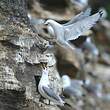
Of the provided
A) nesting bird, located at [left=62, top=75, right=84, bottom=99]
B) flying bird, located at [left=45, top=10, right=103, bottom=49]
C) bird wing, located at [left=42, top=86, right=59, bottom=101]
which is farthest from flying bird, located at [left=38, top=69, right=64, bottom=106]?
nesting bird, located at [left=62, top=75, right=84, bottom=99]

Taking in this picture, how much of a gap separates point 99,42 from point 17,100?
708cm

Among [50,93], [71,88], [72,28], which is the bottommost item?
[50,93]

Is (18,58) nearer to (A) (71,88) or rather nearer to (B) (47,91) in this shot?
(B) (47,91)

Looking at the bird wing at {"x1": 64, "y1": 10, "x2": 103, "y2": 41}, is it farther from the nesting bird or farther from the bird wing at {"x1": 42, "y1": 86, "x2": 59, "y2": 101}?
the nesting bird

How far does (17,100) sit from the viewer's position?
3.62 m

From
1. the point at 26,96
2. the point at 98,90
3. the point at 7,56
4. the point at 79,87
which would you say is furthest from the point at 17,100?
the point at 98,90

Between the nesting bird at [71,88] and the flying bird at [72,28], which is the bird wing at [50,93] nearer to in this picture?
the flying bird at [72,28]

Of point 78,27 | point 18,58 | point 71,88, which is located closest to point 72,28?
point 78,27

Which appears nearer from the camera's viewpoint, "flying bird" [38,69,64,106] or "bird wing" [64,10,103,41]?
"flying bird" [38,69,64,106]

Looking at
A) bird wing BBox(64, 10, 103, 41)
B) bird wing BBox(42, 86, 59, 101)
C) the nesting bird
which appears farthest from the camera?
the nesting bird

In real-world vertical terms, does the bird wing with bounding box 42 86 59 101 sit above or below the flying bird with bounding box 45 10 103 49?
below

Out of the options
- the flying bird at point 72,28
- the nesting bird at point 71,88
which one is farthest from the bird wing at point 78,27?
the nesting bird at point 71,88

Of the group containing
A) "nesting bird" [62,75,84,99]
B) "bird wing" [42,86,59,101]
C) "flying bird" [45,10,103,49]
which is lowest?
"bird wing" [42,86,59,101]

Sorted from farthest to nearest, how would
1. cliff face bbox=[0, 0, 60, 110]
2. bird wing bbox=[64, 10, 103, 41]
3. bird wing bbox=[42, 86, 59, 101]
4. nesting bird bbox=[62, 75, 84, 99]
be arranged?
nesting bird bbox=[62, 75, 84, 99], bird wing bbox=[64, 10, 103, 41], bird wing bbox=[42, 86, 59, 101], cliff face bbox=[0, 0, 60, 110]
